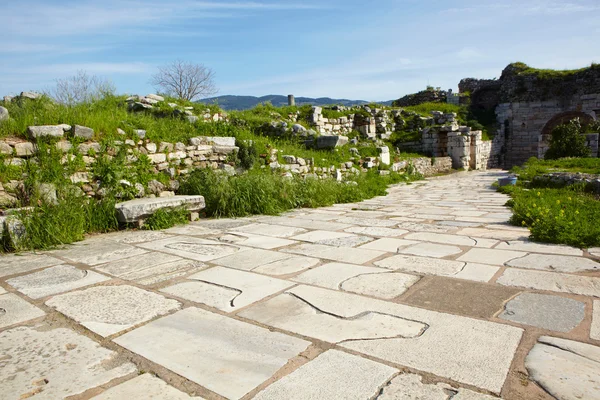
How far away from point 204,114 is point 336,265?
815 centimetres

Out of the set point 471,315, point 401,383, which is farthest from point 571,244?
point 401,383

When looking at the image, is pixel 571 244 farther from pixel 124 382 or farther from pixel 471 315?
pixel 124 382

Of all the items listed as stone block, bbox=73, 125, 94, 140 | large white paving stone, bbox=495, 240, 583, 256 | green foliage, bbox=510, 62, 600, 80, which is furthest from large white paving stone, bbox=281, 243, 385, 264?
green foliage, bbox=510, 62, 600, 80

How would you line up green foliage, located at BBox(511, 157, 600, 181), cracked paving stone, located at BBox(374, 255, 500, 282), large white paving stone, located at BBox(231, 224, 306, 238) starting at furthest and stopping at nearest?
green foliage, located at BBox(511, 157, 600, 181) → large white paving stone, located at BBox(231, 224, 306, 238) → cracked paving stone, located at BBox(374, 255, 500, 282)

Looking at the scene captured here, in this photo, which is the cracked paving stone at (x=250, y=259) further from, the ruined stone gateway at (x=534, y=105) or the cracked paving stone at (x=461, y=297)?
the ruined stone gateway at (x=534, y=105)

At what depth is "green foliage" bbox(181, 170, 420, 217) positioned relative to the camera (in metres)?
7.10

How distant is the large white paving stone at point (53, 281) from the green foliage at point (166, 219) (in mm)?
1995

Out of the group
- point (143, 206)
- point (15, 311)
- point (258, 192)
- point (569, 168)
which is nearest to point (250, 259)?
point (15, 311)

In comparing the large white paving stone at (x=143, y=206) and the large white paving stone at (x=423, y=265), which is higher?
the large white paving stone at (x=143, y=206)

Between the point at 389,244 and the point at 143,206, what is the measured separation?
11.4ft

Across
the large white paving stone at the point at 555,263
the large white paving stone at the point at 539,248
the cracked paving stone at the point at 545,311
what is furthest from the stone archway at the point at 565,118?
the cracked paving stone at the point at 545,311

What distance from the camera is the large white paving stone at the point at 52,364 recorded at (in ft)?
6.44

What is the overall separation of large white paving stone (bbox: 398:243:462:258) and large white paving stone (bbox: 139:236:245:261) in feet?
6.04

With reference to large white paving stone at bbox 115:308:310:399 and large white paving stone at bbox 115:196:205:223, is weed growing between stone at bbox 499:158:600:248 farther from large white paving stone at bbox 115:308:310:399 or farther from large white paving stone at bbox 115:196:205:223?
large white paving stone at bbox 115:196:205:223
